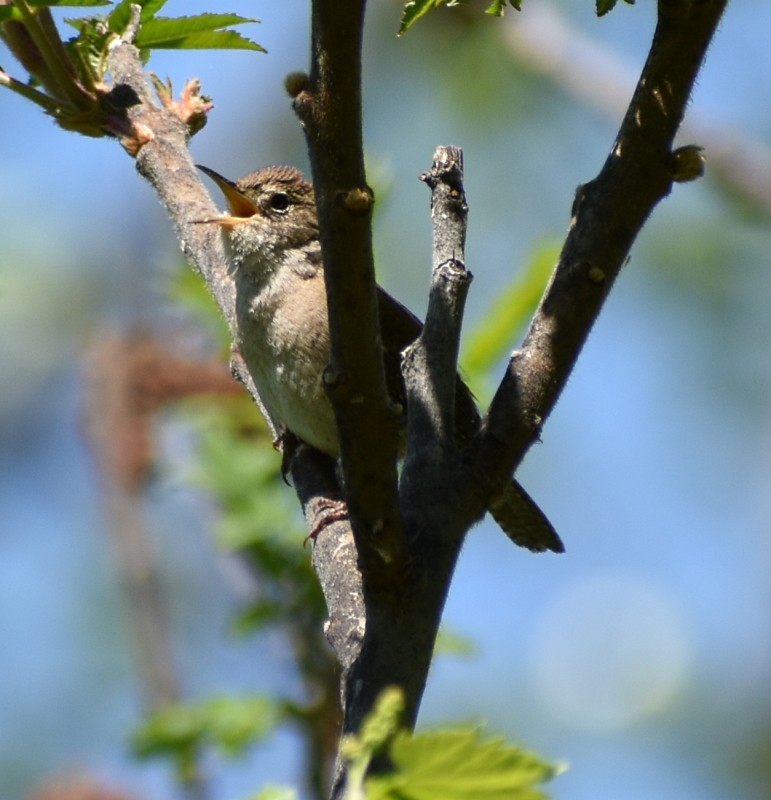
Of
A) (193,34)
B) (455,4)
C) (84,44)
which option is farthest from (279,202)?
(455,4)

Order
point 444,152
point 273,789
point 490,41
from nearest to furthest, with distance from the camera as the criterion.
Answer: point 273,789 < point 444,152 < point 490,41

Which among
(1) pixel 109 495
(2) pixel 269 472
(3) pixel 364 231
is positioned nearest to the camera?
(3) pixel 364 231

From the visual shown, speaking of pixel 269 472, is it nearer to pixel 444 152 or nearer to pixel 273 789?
pixel 444 152

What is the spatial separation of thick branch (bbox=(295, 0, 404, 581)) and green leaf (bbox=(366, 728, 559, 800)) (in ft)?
2.02

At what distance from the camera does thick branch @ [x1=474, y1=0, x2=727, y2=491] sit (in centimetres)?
194

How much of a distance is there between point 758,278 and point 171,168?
6103 millimetres

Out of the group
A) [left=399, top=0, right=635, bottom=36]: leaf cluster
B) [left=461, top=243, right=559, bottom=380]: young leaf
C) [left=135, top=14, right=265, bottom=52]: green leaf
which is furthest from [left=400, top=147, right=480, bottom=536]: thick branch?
[left=461, top=243, right=559, bottom=380]: young leaf

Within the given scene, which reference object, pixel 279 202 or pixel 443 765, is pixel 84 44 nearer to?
pixel 279 202

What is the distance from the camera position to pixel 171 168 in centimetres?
314

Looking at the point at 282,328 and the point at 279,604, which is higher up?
the point at 282,328

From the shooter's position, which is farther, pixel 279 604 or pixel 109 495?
pixel 109 495

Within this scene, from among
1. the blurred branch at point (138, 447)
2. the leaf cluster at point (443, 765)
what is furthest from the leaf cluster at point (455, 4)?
the blurred branch at point (138, 447)

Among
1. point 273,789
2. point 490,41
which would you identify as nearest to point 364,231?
point 273,789

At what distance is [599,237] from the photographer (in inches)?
80.2
